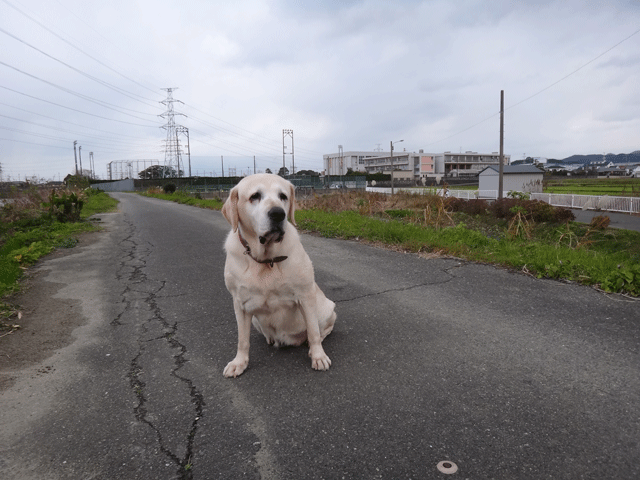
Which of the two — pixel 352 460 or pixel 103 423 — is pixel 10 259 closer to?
pixel 103 423

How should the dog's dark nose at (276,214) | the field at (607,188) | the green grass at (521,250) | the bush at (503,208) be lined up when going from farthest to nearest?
1. the field at (607,188)
2. the bush at (503,208)
3. the green grass at (521,250)
4. the dog's dark nose at (276,214)

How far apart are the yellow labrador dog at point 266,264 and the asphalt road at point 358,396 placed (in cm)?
33

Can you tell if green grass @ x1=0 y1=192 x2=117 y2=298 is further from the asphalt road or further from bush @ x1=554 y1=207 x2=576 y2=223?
bush @ x1=554 y1=207 x2=576 y2=223

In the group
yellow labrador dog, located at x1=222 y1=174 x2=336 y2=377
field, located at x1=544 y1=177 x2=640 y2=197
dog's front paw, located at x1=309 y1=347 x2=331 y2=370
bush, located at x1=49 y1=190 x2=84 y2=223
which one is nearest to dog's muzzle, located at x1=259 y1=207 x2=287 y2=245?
yellow labrador dog, located at x1=222 y1=174 x2=336 y2=377

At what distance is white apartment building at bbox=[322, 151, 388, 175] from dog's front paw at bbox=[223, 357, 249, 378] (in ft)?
454

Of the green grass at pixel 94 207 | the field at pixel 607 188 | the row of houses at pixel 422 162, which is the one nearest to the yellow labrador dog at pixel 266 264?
the green grass at pixel 94 207

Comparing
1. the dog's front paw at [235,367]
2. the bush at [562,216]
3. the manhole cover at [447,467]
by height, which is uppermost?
the bush at [562,216]

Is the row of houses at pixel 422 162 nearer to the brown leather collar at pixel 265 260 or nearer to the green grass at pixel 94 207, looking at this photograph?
the green grass at pixel 94 207

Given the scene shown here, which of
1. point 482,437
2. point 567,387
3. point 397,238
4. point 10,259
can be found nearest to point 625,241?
point 397,238

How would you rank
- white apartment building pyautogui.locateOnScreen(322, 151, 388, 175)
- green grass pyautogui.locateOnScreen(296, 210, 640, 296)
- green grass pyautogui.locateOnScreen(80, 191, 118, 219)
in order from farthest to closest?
white apartment building pyautogui.locateOnScreen(322, 151, 388, 175)
green grass pyautogui.locateOnScreen(80, 191, 118, 219)
green grass pyautogui.locateOnScreen(296, 210, 640, 296)

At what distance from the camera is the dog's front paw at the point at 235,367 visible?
290 centimetres

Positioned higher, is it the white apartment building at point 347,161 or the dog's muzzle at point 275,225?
the white apartment building at point 347,161

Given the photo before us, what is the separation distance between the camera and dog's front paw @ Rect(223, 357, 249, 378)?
290 cm

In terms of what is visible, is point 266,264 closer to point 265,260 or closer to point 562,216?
point 265,260
